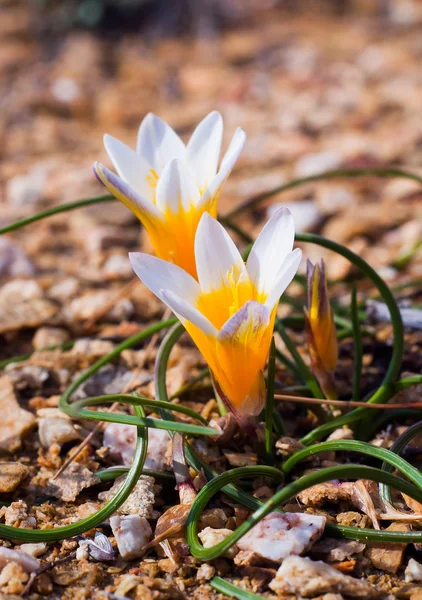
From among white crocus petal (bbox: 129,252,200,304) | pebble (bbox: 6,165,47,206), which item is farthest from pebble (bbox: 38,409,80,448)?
pebble (bbox: 6,165,47,206)

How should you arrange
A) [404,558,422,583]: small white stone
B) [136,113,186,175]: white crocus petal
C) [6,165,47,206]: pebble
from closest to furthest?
[404,558,422,583]: small white stone
[136,113,186,175]: white crocus petal
[6,165,47,206]: pebble

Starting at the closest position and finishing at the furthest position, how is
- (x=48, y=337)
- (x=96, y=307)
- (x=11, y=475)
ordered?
1. (x=11, y=475)
2. (x=48, y=337)
3. (x=96, y=307)

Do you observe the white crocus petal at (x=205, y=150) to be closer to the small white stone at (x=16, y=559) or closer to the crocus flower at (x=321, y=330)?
the crocus flower at (x=321, y=330)

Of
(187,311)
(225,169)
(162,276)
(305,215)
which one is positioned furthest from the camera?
(305,215)

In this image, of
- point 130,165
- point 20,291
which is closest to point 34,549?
point 130,165

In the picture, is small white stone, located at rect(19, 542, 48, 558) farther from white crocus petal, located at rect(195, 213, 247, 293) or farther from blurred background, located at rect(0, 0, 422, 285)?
blurred background, located at rect(0, 0, 422, 285)

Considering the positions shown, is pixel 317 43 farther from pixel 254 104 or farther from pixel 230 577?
pixel 230 577

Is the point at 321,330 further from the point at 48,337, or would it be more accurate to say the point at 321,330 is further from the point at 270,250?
the point at 48,337
